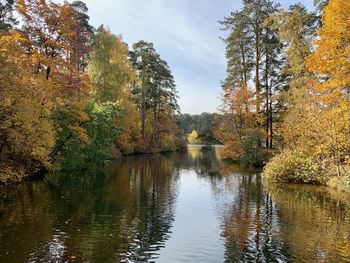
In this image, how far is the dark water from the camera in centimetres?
1002

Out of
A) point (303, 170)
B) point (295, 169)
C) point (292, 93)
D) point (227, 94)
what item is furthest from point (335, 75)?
point (227, 94)

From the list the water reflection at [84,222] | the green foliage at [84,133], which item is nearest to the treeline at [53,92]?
the green foliage at [84,133]

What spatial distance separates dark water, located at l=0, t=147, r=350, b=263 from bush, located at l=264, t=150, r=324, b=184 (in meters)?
1.74

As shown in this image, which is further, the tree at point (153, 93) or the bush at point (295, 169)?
the tree at point (153, 93)

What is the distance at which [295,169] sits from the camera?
2469 cm

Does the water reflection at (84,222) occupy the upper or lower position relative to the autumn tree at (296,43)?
lower

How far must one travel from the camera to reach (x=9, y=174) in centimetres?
2062

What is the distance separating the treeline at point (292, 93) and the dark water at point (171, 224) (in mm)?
2927

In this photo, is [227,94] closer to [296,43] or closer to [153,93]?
[296,43]

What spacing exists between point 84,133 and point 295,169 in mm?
15790

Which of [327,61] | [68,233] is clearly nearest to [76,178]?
[68,233]

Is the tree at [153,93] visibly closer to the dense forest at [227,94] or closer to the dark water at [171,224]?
the dense forest at [227,94]

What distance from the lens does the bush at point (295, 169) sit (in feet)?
78.7

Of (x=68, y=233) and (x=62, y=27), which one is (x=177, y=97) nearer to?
(x=62, y=27)
